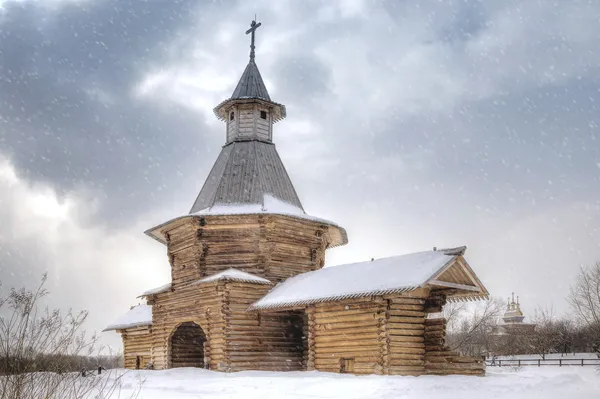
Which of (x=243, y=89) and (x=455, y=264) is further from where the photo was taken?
(x=243, y=89)

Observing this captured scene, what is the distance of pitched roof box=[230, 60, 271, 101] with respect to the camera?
27.3 meters

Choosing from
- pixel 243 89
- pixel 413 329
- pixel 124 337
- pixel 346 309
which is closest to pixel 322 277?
pixel 346 309

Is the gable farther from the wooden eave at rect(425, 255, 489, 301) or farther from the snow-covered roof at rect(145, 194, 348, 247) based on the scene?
the snow-covered roof at rect(145, 194, 348, 247)

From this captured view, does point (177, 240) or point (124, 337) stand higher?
point (177, 240)

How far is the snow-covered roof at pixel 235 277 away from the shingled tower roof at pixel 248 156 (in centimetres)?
331

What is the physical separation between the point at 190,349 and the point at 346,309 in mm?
9306

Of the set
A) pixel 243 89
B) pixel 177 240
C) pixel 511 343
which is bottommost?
pixel 511 343

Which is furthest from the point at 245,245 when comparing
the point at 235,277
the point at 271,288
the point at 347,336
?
the point at 347,336

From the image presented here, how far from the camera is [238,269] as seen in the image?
72.5 feet

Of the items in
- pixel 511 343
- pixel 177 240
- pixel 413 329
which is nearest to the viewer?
pixel 413 329

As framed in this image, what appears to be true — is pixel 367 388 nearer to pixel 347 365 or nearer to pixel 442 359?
pixel 347 365

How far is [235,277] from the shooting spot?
20266 millimetres

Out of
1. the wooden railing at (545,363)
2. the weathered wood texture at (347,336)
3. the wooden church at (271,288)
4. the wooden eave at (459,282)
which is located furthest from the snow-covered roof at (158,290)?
the wooden railing at (545,363)

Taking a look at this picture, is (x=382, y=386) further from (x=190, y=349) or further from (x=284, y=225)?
(x=190, y=349)
